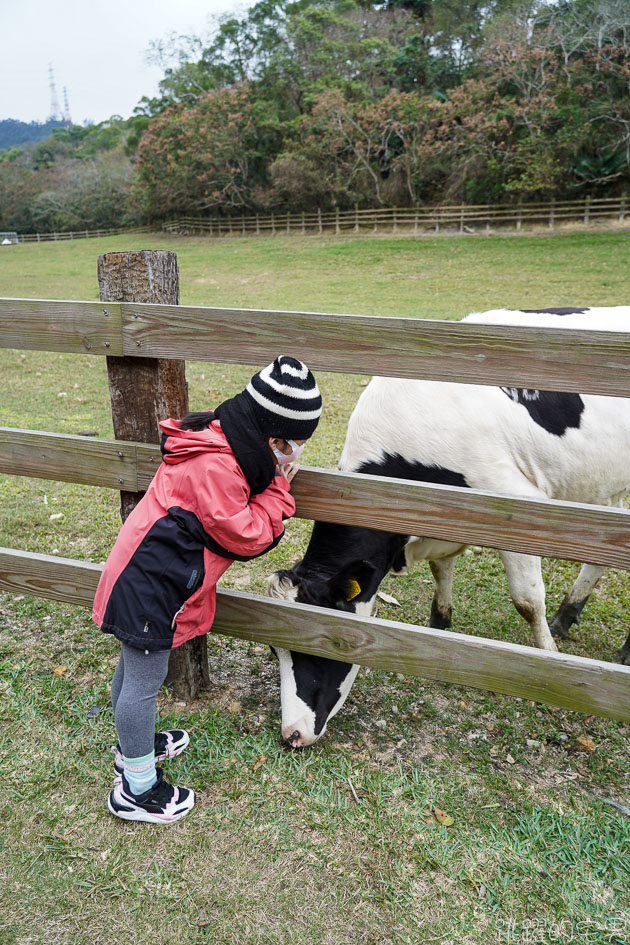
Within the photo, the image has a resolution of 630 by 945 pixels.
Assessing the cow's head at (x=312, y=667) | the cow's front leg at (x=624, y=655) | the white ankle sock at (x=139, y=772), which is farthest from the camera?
the cow's front leg at (x=624, y=655)

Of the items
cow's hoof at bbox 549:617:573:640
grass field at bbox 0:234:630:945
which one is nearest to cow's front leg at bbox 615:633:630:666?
grass field at bbox 0:234:630:945

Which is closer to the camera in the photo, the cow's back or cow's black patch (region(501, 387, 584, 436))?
the cow's back

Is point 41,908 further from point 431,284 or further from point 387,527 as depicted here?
point 431,284

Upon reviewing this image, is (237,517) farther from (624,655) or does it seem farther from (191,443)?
(624,655)

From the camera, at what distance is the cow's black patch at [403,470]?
3.20 m

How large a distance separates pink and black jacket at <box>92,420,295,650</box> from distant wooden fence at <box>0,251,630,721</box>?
411 millimetres

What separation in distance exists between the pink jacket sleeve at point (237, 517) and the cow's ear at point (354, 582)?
62 cm

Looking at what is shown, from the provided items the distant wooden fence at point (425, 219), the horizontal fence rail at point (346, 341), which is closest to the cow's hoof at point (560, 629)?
the horizontal fence rail at point (346, 341)

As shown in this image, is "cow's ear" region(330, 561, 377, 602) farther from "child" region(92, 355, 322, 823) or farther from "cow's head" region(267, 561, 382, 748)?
"child" region(92, 355, 322, 823)

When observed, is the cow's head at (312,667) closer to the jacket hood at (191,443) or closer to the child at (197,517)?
the child at (197,517)

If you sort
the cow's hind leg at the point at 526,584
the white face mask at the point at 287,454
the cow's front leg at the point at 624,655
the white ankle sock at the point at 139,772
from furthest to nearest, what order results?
the cow's front leg at the point at 624,655, the cow's hind leg at the point at 526,584, the white ankle sock at the point at 139,772, the white face mask at the point at 287,454

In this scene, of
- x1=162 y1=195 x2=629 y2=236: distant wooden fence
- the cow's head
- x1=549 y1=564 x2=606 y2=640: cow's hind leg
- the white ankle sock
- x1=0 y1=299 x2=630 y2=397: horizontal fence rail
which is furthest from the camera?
x1=162 y1=195 x2=629 y2=236: distant wooden fence

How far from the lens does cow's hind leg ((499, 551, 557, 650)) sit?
3.45m

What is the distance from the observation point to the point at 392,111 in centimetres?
3972
